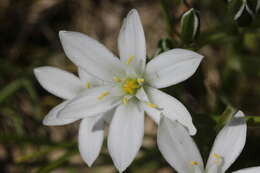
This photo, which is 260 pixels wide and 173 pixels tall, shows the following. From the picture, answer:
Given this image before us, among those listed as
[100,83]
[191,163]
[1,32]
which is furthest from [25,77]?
[191,163]

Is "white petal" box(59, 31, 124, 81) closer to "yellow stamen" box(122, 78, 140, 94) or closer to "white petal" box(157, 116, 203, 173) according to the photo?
"yellow stamen" box(122, 78, 140, 94)

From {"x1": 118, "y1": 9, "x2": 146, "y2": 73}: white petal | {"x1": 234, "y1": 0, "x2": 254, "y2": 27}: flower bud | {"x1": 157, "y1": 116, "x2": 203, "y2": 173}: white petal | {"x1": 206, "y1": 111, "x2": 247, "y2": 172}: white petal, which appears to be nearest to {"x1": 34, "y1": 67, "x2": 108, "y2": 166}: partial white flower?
{"x1": 118, "y1": 9, "x2": 146, "y2": 73}: white petal

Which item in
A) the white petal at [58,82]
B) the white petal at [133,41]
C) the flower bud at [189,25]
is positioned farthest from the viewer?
the white petal at [58,82]

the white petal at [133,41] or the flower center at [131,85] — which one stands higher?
the white petal at [133,41]

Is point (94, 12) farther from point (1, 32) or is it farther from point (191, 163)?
point (191, 163)

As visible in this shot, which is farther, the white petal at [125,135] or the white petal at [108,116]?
the white petal at [108,116]

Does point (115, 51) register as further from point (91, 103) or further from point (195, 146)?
point (195, 146)

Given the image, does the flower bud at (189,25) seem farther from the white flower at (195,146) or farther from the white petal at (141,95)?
the white flower at (195,146)

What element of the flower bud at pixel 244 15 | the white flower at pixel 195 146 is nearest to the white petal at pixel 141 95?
the white flower at pixel 195 146
